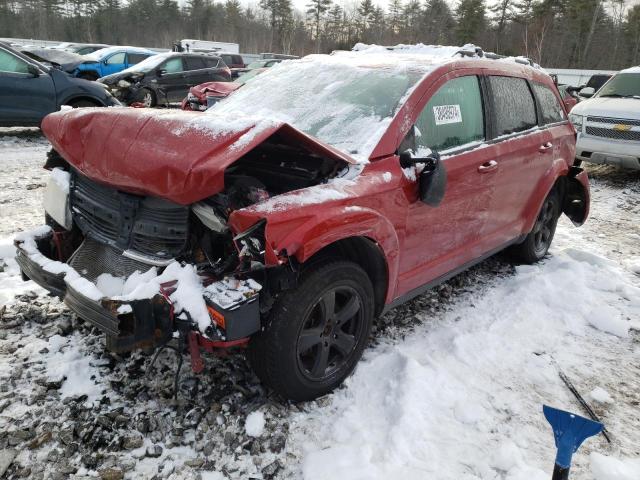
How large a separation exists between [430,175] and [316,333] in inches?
43.8

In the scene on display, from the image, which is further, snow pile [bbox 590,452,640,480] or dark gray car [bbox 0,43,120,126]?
dark gray car [bbox 0,43,120,126]

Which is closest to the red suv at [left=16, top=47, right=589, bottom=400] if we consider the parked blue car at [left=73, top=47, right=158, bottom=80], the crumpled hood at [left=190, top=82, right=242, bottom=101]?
the crumpled hood at [left=190, top=82, right=242, bottom=101]

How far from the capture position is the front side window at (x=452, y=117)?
120 inches

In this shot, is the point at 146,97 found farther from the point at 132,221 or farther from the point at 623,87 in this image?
the point at 132,221

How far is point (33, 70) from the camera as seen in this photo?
27.5 feet

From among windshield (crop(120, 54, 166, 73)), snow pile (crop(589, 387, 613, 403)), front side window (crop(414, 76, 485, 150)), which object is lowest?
snow pile (crop(589, 387, 613, 403))

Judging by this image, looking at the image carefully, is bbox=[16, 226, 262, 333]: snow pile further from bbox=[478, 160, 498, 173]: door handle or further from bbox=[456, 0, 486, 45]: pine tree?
bbox=[456, 0, 486, 45]: pine tree

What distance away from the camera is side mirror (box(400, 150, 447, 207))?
9.07 feet

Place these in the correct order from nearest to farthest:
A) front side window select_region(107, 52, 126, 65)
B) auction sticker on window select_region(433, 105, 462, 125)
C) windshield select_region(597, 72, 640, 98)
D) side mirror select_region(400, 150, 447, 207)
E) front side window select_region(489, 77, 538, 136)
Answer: side mirror select_region(400, 150, 447, 207)
auction sticker on window select_region(433, 105, 462, 125)
front side window select_region(489, 77, 538, 136)
windshield select_region(597, 72, 640, 98)
front side window select_region(107, 52, 126, 65)

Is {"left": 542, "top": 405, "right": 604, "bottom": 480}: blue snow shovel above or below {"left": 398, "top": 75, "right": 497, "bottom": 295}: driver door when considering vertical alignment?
below

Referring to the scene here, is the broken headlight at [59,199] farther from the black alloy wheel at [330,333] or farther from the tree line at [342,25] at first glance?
the tree line at [342,25]

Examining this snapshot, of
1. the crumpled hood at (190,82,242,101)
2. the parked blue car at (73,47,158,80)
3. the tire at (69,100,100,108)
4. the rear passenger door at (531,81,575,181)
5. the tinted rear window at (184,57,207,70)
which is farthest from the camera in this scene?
the parked blue car at (73,47,158,80)

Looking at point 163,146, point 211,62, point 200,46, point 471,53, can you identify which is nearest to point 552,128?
point 471,53

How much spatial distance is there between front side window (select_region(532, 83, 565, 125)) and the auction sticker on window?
57.1 inches
